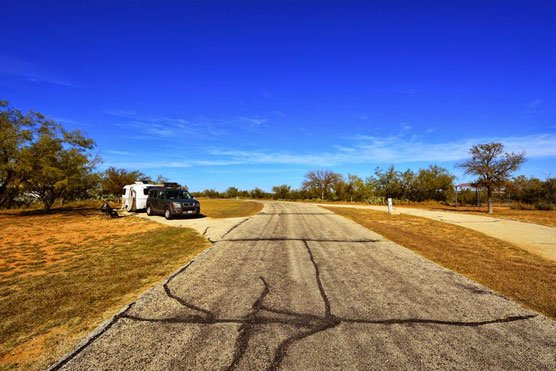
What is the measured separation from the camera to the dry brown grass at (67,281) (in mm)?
2820

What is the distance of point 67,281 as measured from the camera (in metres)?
4.72

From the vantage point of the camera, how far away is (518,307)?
358cm

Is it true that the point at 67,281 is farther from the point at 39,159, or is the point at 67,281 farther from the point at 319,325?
the point at 39,159

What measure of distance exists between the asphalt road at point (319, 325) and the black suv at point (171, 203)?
34.1 feet

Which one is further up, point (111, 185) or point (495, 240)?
point (111, 185)

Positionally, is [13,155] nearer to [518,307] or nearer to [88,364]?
[88,364]

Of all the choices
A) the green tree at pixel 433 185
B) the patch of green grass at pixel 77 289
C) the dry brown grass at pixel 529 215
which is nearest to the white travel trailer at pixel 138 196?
the patch of green grass at pixel 77 289

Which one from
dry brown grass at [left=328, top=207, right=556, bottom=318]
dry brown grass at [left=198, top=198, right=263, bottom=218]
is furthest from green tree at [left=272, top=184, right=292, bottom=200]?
dry brown grass at [left=328, top=207, right=556, bottom=318]

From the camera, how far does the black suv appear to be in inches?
579

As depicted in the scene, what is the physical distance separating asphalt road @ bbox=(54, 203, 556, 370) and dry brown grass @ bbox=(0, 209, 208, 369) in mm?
440

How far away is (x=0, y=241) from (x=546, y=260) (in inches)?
697

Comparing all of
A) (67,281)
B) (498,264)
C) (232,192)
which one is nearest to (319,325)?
(67,281)

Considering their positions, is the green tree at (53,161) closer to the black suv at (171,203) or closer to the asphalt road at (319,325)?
the black suv at (171,203)

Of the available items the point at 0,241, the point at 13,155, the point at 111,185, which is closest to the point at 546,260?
the point at 0,241
